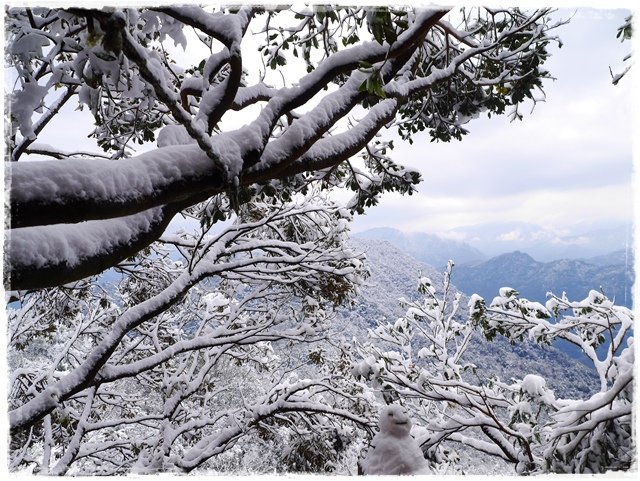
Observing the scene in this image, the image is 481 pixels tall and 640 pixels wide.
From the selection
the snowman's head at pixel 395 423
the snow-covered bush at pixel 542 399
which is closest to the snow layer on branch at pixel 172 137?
the snowman's head at pixel 395 423

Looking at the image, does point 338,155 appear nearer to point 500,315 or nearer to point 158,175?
point 158,175

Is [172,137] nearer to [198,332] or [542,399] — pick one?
[542,399]

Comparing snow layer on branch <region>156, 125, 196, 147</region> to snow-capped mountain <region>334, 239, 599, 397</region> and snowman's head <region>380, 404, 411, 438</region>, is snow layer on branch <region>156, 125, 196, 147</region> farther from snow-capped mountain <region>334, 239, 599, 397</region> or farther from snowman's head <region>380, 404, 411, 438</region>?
snow-capped mountain <region>334, 239, 599, 397</region>

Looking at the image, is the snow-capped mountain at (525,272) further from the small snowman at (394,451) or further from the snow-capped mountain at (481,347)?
the small snowman at (394,451)

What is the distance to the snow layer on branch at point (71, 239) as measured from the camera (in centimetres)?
164

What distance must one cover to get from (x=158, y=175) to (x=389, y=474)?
195cm

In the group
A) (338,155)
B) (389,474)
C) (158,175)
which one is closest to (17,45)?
(158,175)

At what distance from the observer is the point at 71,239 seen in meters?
1.80

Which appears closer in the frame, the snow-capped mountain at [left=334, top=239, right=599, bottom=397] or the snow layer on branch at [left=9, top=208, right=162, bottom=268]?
the snow layer on branch at [left=9, top=208, right=162, bottom=268]

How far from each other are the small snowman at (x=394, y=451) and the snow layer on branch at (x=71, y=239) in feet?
5.79

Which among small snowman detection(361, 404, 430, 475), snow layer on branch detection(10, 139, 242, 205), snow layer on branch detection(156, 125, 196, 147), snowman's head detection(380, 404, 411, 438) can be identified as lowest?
small snowman detection(361, 404, 430, 475)

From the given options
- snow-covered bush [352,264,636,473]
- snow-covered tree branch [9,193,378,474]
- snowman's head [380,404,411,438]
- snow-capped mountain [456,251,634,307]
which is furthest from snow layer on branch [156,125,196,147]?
snow-capped mountain [456,251,634,307]

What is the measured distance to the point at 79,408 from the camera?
8555mm

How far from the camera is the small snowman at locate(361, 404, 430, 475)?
2.23m
